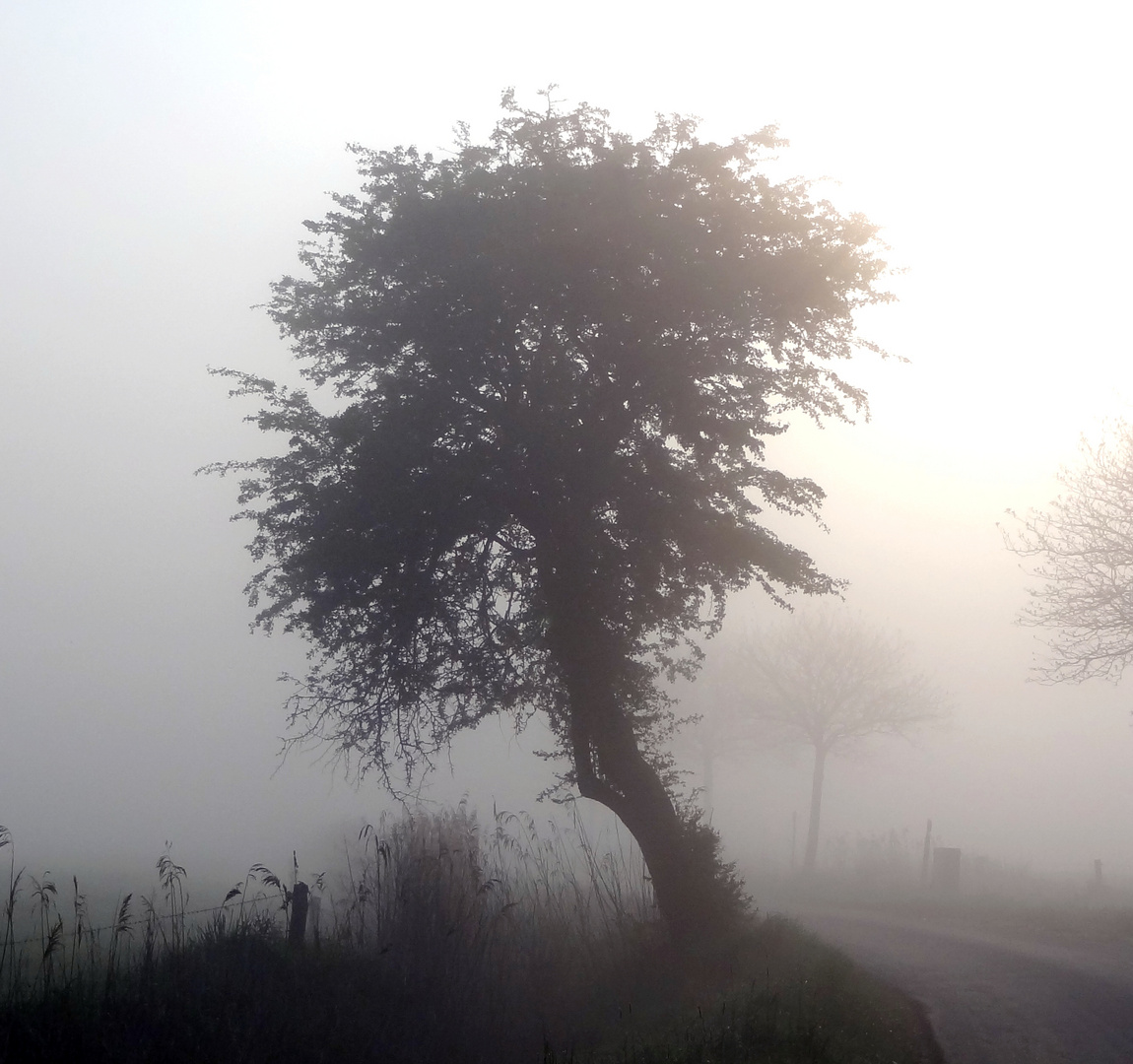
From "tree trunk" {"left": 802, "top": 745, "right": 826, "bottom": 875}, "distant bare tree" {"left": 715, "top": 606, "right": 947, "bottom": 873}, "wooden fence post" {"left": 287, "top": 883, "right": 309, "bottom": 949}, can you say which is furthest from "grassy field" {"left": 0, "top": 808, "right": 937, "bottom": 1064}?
"distant bare tree" {"left": 715, "top": 606, "right": 947, "bottom": 873}

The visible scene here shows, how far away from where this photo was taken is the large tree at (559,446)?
1434cm

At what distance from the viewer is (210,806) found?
66.1 meters

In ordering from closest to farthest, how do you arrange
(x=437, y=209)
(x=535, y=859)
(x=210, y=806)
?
(x=535, y=859)
(x=437, y=209)
(x=210, y=806)

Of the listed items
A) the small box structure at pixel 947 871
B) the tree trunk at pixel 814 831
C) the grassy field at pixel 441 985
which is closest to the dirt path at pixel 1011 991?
the grassy field at pixel 441 985

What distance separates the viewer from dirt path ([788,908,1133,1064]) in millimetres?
9125

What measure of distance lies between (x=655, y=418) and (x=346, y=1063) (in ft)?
32.9

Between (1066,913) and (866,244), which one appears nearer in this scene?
(866,244)

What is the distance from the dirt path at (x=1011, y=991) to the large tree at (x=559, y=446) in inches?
124

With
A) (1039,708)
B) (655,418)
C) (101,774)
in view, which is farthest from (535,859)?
(1039,708)

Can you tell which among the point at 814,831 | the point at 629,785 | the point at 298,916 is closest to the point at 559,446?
the point at 629,785

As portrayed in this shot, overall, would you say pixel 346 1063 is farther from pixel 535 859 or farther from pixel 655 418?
pixel 655 418

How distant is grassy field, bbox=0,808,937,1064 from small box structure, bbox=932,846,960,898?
557 inches

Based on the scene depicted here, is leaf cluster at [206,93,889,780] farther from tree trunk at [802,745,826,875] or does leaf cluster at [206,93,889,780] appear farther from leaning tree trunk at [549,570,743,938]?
tree trunk at [802,745,826,875]

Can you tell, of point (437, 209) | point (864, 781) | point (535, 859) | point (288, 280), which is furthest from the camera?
point (864, 781)
